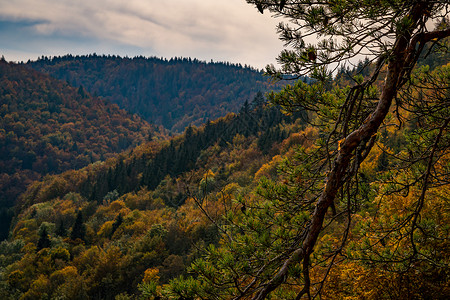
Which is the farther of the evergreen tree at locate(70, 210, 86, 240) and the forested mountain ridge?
the evergreen tree at locate(70, 210, 86, 240)

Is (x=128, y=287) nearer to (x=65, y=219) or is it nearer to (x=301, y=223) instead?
(x=301, y=223)

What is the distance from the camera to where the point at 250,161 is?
243 feet

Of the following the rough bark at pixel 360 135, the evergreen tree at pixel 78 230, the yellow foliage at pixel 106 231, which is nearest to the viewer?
the rough bark at pixel 360 135

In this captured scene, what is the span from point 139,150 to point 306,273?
11209 centimetres

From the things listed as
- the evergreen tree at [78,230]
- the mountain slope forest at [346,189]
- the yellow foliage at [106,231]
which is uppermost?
the mountain slope forest at [346,189]

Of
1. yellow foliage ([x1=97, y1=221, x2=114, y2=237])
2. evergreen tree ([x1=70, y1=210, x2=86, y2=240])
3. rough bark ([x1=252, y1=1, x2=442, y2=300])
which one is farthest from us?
yellow foliage ([x1=97, y1=221, x2=114, y2=237])

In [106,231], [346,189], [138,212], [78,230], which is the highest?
[346,189]

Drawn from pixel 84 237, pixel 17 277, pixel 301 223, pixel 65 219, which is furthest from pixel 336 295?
pixel 65 219

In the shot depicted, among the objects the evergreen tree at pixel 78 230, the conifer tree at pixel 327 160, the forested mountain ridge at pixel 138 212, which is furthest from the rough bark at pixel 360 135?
the evergreen tree at pixel 78 230

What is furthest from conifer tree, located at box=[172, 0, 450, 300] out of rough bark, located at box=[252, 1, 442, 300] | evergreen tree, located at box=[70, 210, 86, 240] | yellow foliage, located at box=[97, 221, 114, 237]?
yellow foliage, located at box=[97, 221, 114, 237]

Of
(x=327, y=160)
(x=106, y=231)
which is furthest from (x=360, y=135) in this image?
(x=106, y=231)

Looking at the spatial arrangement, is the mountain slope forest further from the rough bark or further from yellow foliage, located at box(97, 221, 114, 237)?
yellow foliage, located at box(97, 221, 114, 237)

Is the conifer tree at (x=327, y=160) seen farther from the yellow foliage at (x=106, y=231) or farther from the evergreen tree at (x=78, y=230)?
the yellow foliage at (x=106, y=231)

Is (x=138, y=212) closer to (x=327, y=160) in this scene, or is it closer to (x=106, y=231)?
(x=106, y=231)
